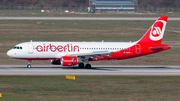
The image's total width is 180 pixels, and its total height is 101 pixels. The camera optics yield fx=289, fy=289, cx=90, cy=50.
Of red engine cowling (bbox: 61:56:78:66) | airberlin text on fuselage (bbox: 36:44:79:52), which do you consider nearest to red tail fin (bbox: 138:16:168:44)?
airberlin text on fuselage (bbox: 36:44:79:52)

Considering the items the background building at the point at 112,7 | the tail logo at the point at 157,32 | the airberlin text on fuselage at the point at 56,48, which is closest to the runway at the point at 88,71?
the airberlin text on fuselage at the point at 56,48

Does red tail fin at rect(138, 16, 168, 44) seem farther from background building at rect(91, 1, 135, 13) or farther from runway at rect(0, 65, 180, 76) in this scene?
background building at rect(91, 1, 135, 13)

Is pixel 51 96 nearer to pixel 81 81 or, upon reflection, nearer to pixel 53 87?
pixel 53 87

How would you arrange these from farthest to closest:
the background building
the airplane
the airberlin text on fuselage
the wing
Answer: the background building, the airberlin text on fuselage, the airplane, the wing

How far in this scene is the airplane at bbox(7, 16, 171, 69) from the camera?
1697 inches

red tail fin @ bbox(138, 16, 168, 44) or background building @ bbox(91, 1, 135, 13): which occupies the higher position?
background building @ bbox(91, 1, 135, 13)

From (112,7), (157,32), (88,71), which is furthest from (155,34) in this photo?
(112,7)

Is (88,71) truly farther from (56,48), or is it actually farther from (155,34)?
(155,34)

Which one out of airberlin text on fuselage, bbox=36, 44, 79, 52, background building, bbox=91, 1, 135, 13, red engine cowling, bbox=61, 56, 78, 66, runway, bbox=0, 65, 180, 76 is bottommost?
runway, bbox=0, 65, 180, 76

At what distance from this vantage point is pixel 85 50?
44.1 metres

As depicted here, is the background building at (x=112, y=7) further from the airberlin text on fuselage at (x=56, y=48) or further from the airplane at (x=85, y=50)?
the airberlin text on fuselage at (x=56, y=48)

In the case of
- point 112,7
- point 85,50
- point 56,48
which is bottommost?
point 85,50

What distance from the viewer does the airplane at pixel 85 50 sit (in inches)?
1697

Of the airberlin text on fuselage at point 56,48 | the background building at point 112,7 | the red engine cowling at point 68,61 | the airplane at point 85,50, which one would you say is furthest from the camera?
the background building at point 112,7
